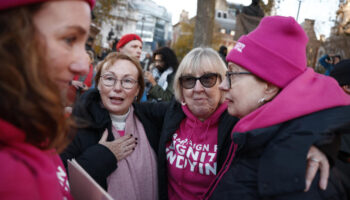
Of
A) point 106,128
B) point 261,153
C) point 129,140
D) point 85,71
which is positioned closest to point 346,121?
point 261,153

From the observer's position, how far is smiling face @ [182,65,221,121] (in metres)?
2.33

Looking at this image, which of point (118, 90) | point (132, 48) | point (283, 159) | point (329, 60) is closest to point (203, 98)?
point (118, 90)

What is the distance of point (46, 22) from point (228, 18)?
78.4 meters

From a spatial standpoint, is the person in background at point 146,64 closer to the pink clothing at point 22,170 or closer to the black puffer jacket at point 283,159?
the black puffer jacket at point 283,159

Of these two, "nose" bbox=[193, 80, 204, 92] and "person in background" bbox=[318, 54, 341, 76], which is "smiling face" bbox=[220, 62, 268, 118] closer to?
"nose" bbox=[193, 80, 204, 92]

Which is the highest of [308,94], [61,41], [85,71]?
[61,41]

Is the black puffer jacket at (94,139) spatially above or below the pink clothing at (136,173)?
above

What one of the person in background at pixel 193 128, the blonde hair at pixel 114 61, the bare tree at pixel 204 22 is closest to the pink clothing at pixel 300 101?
the person in background at pixel 193 128

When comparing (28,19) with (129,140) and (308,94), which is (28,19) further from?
(129,140)

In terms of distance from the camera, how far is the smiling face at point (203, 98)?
233 cm

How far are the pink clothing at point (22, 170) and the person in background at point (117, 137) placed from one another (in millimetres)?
1174

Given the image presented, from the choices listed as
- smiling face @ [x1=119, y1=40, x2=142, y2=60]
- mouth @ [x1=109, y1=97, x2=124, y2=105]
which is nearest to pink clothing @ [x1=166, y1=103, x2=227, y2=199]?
mouth @ [x1=109, y1=97, x2=124, y2=105]

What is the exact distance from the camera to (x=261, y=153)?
138 centimetres

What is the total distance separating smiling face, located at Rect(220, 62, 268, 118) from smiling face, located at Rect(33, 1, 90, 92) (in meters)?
1.10
